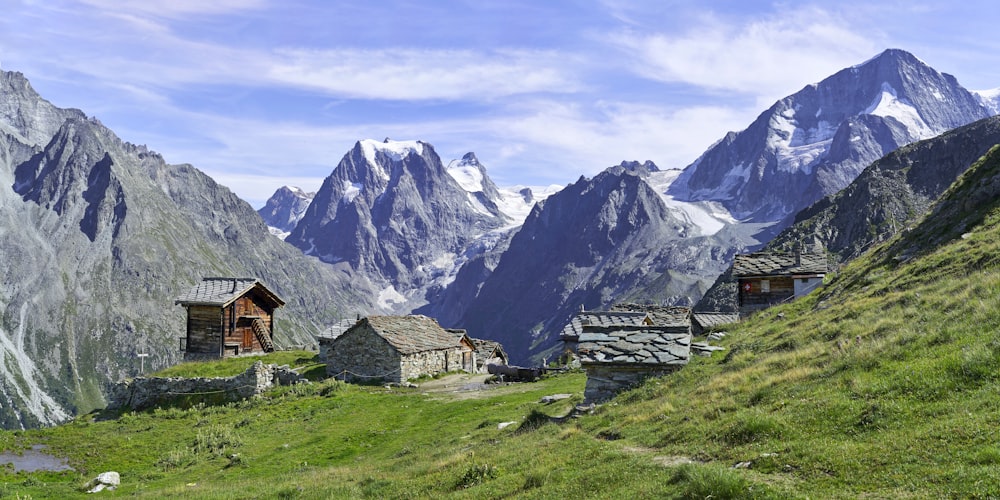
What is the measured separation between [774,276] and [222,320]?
51545 millimetres

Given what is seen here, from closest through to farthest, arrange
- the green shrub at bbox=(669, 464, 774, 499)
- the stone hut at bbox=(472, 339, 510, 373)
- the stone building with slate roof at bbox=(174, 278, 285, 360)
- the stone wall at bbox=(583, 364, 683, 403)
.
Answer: the green shrub at bbox=(669, 464, 774, 499) < the stone wall at bbox=(583, 364, 683, 403) < the stone building with slate roof at bbox=(174, 278, 285, 360) < the stone hut at bbox=(472, 339, 510, 373)

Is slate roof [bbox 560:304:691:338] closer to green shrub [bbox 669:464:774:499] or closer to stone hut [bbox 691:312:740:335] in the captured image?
stone hut [bbox 691:312:740:335]

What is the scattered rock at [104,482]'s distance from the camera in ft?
82.6

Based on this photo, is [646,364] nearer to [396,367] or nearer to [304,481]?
[304,481]

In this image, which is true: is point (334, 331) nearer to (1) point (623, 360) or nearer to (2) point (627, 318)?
A: (2) point (627, 318)

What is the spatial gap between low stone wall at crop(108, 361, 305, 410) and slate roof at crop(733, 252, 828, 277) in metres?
41.4

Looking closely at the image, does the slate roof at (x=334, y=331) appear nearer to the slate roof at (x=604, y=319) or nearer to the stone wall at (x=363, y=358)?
the stone wall at (x=363, y=358)

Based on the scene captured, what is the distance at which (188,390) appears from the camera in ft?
157

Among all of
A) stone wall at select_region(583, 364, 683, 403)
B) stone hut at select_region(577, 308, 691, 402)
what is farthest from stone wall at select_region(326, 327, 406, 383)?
stone wall at select_region(583, 364, 683, 403)

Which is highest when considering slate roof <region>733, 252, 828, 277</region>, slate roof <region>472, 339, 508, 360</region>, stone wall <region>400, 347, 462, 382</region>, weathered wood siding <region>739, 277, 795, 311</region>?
slate roof <region>733, 252, 828, 277</region>

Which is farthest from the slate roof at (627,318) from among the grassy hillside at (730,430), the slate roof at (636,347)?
the slate roof at (636,347)

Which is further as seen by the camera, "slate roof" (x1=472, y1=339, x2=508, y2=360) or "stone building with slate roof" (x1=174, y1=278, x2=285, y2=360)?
"slate roof" (x1=472, y1=339, x2=508, y2=360)

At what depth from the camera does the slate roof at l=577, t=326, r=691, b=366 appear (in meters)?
25.9

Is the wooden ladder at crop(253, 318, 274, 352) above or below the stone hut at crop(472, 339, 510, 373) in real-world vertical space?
Answer: above
